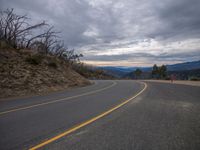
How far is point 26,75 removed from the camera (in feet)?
50.4

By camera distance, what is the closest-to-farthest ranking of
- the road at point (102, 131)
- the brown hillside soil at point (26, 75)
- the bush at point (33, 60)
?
the road at point (102, 131) < the brown hillside soil at point (26, 75) < the bush at point (33, 60)

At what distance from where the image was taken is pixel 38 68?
59.4ft

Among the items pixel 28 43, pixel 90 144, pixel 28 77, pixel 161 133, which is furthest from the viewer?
pixel 28 43

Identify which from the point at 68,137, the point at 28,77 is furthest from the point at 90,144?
the point at 28,77

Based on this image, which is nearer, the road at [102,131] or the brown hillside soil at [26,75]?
the road at [102,131]

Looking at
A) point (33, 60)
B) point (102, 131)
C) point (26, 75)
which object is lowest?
point (102, 131)

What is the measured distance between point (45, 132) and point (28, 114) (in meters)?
2.21

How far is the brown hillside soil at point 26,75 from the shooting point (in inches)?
505

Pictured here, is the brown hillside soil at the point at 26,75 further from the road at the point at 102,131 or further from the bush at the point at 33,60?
the road at the point at 102,131

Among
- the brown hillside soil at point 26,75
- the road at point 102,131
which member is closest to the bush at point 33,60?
the brown hillside soil at point 26,75

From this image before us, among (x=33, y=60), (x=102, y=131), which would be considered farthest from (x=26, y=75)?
(x=102, y=131)

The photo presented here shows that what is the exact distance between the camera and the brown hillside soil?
12.8 meters

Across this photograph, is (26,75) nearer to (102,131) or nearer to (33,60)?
(33,60)

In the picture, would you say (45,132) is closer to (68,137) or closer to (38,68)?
(68,137)
